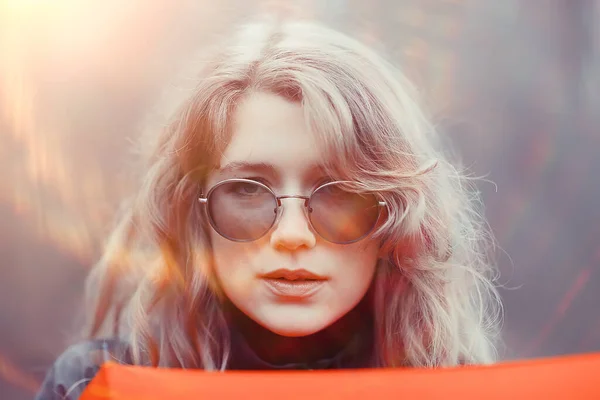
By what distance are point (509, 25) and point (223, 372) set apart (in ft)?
3.25

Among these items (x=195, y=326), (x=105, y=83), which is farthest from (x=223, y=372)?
(x=105, y=83)

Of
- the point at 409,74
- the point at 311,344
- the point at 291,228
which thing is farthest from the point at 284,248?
the point at 409,74

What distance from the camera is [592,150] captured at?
1.34 m

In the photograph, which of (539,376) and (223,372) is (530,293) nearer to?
(539,376)

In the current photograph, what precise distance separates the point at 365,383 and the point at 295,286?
0.26 m

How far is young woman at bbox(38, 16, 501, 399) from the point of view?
1280 millimetres

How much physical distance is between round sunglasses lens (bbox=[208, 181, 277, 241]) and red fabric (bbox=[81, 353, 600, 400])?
32 cm

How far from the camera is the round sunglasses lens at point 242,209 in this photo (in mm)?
1275

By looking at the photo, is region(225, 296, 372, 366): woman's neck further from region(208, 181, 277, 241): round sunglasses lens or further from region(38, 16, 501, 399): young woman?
region(208, 181, 277, 241): round sunglasses lens

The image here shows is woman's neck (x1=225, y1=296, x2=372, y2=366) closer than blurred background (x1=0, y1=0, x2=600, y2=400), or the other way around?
blurred background (x1=0, y1=0, x2=600, y2=400)

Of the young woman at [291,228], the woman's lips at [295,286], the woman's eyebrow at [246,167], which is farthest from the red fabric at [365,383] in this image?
the woman's eyebrow at [246,167]

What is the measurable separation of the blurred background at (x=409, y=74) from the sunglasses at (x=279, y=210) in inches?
9.1

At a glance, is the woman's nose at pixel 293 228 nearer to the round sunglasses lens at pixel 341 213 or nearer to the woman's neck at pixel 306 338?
the round sunglasses lens at pixel 341 213

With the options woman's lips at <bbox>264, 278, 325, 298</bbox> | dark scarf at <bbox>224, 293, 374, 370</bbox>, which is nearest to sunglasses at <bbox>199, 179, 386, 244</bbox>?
woman's lips at <bbox>264, 278, 325, 298</bbox>
